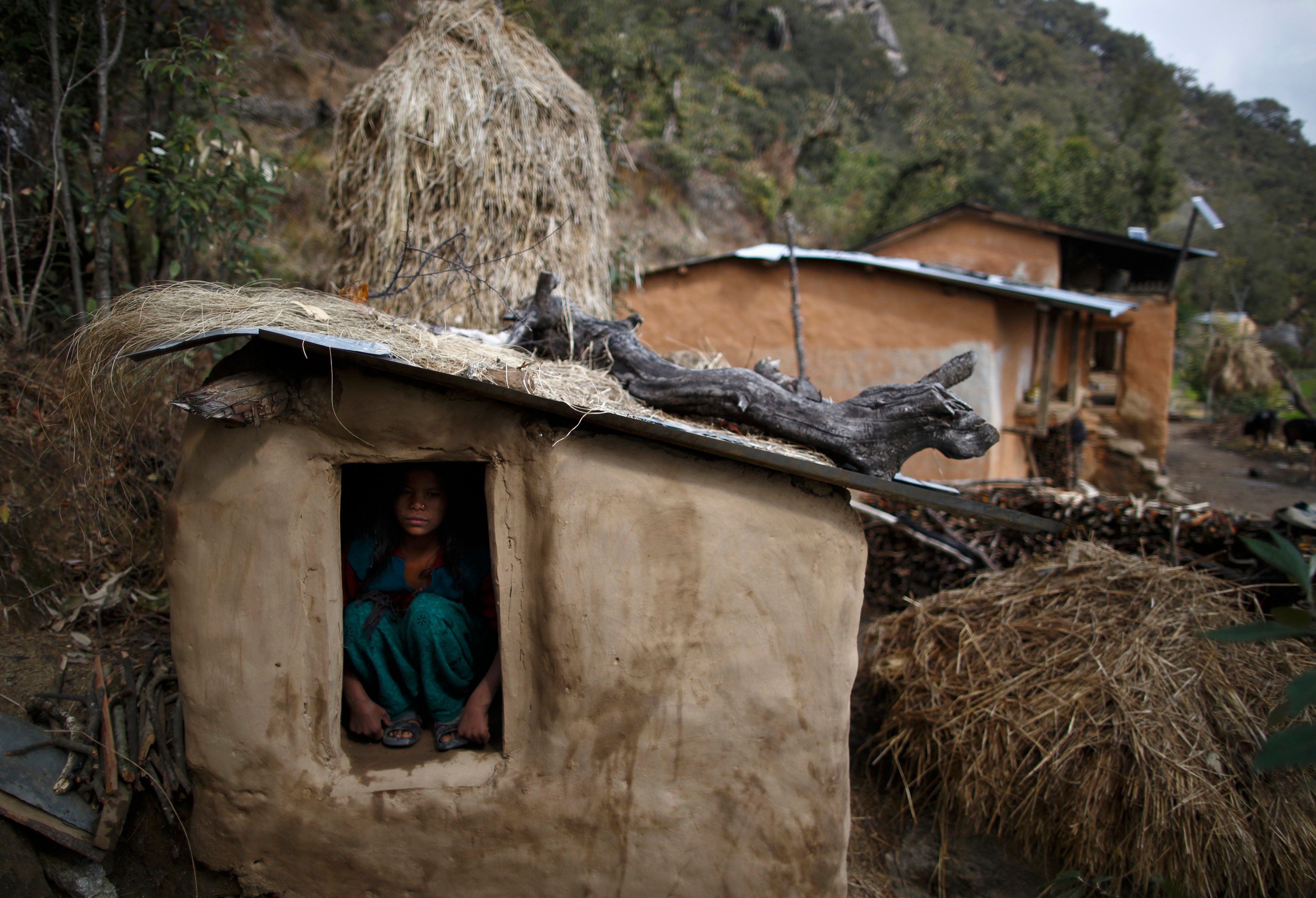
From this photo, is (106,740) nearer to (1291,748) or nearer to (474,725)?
(474,725)

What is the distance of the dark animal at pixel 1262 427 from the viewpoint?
17312mm

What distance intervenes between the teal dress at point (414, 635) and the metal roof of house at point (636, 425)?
99 centimetres

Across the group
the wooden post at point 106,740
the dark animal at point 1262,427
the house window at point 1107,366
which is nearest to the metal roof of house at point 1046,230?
the house window at point 1107,366

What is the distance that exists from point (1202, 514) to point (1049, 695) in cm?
314

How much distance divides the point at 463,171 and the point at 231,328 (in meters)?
3.68

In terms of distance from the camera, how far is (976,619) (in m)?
4.39

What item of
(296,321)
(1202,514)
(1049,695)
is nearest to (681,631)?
(296,321)

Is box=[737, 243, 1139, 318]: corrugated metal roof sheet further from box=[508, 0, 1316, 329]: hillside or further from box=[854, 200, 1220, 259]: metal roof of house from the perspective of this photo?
box=[854, 200, 1220, 259]: metal roof of house

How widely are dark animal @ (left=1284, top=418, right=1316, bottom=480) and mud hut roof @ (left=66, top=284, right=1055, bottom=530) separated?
1644 centimetres

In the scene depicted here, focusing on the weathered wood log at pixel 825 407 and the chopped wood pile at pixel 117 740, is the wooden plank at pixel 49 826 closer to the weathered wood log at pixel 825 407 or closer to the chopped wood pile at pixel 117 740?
the chopped wood pile at pixel 117 740

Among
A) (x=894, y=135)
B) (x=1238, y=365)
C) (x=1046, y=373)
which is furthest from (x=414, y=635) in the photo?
(x=894, y=135)

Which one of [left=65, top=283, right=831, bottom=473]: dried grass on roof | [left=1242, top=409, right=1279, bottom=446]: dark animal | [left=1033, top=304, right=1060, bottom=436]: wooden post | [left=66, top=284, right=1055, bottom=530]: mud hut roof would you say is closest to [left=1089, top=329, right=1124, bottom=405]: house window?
[left=1033, top=304, right=1060, bottom=436]: wooden post

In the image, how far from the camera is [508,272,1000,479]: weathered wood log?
9.18 ft

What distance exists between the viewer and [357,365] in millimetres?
2615
